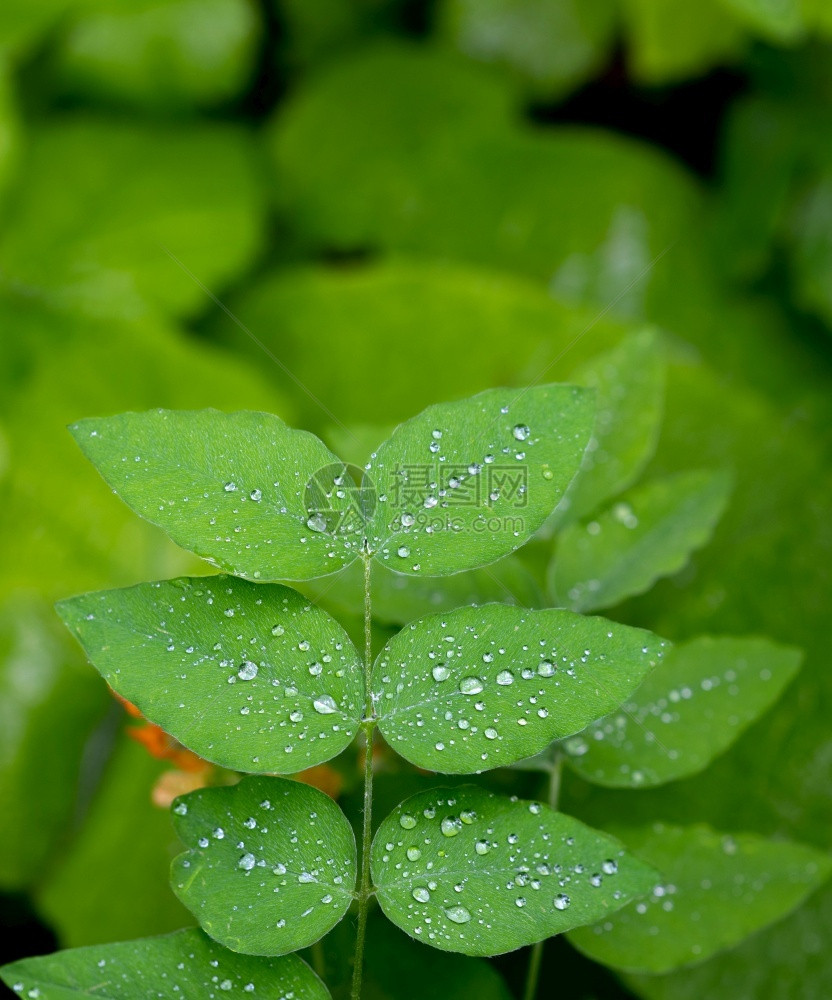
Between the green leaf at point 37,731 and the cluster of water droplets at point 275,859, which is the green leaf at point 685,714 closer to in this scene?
the cluster of water droplets at point 275,859

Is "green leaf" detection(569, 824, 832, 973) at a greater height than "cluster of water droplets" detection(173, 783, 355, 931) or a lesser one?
lesser

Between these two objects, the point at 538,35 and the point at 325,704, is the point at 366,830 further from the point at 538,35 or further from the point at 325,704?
the point at 538,35

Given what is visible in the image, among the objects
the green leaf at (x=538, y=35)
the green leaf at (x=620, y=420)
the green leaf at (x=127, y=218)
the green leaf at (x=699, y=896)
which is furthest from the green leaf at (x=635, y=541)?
the green leaf at (x=538, y=35)

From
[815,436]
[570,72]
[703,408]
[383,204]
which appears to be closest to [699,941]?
[703,408]

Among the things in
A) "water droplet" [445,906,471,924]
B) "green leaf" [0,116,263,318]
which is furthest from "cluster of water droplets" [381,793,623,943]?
"green leaf" [0,116,263,318]

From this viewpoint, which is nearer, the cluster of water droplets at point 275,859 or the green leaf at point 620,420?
the cluster of water droplets at point 275,859

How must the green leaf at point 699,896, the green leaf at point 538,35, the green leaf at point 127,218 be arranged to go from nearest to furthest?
the green leaf at point 699,896 < the green leaf at point 127,218 < the green leaf at point 538,35

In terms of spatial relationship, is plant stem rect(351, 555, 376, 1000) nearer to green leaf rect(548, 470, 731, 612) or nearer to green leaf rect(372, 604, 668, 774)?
green leaf rect(372, 604, 668, 774)
